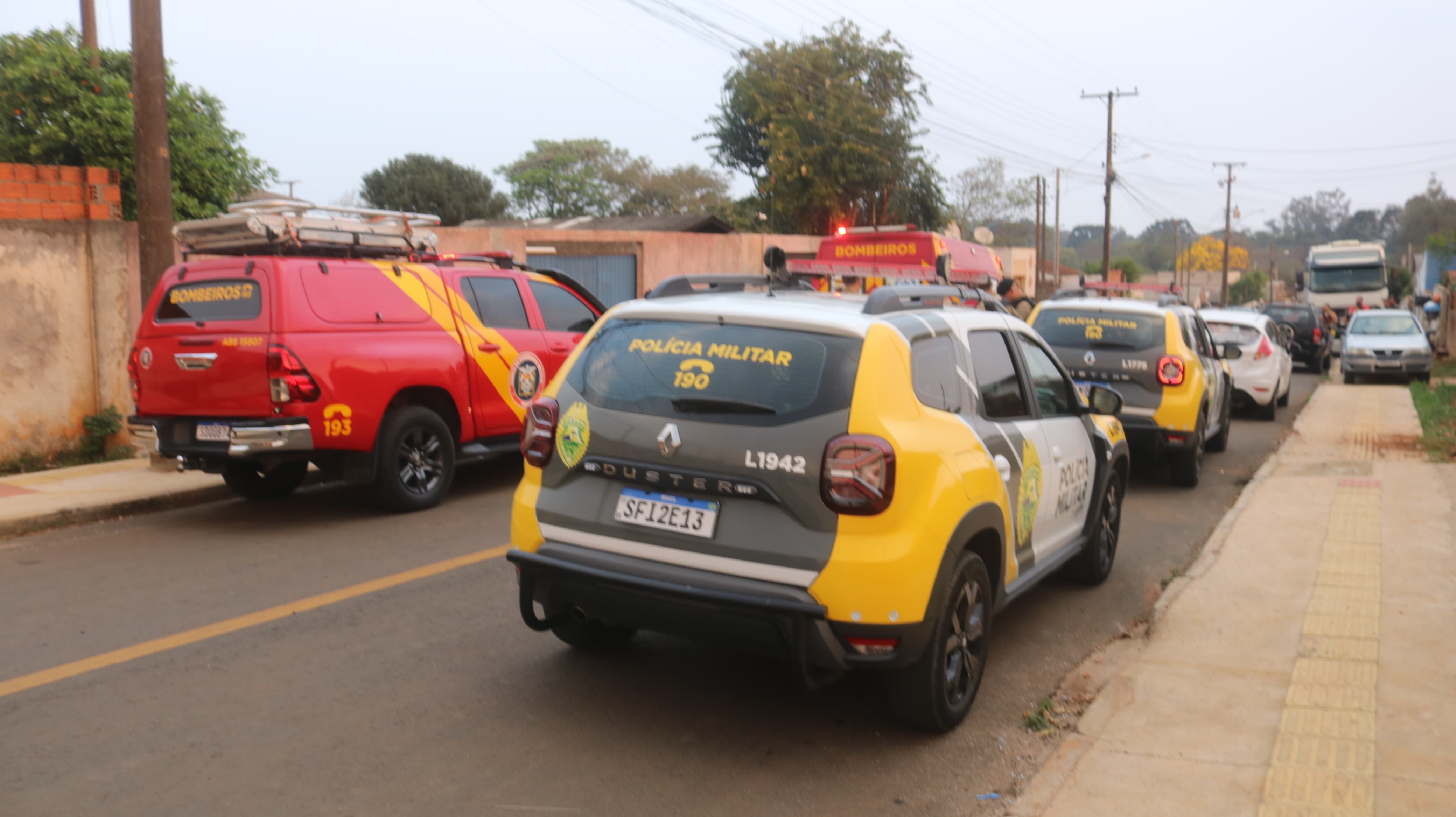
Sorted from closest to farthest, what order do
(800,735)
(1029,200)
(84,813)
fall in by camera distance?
(84,813), (800,735), (1029,200)

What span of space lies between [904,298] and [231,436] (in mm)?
4949

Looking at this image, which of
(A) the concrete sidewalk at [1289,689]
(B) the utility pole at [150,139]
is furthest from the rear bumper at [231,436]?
(A) the concrete sidewalk at [1289,689]

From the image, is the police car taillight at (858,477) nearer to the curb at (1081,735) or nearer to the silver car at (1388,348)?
the curb at (1081,735)

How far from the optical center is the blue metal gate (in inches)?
757

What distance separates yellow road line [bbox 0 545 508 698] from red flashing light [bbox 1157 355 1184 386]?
19.5 ft

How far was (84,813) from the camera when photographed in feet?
12.0

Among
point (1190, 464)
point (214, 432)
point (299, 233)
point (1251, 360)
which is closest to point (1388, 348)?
point (1251, 360)

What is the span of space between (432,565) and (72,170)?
665cm

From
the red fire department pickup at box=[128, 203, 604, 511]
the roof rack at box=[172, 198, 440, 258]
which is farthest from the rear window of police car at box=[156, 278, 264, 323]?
the roof rack at box=[172, 198, 440, 258]

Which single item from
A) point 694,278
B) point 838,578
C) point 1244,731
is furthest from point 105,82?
point 1244,731

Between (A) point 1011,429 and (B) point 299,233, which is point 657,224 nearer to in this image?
(B) point 299,233

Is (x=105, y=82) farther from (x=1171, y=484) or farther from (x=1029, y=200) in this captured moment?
(x=1029, y=200)

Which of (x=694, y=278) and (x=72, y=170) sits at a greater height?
(x=72, y=170)

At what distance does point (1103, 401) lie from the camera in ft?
20.9
